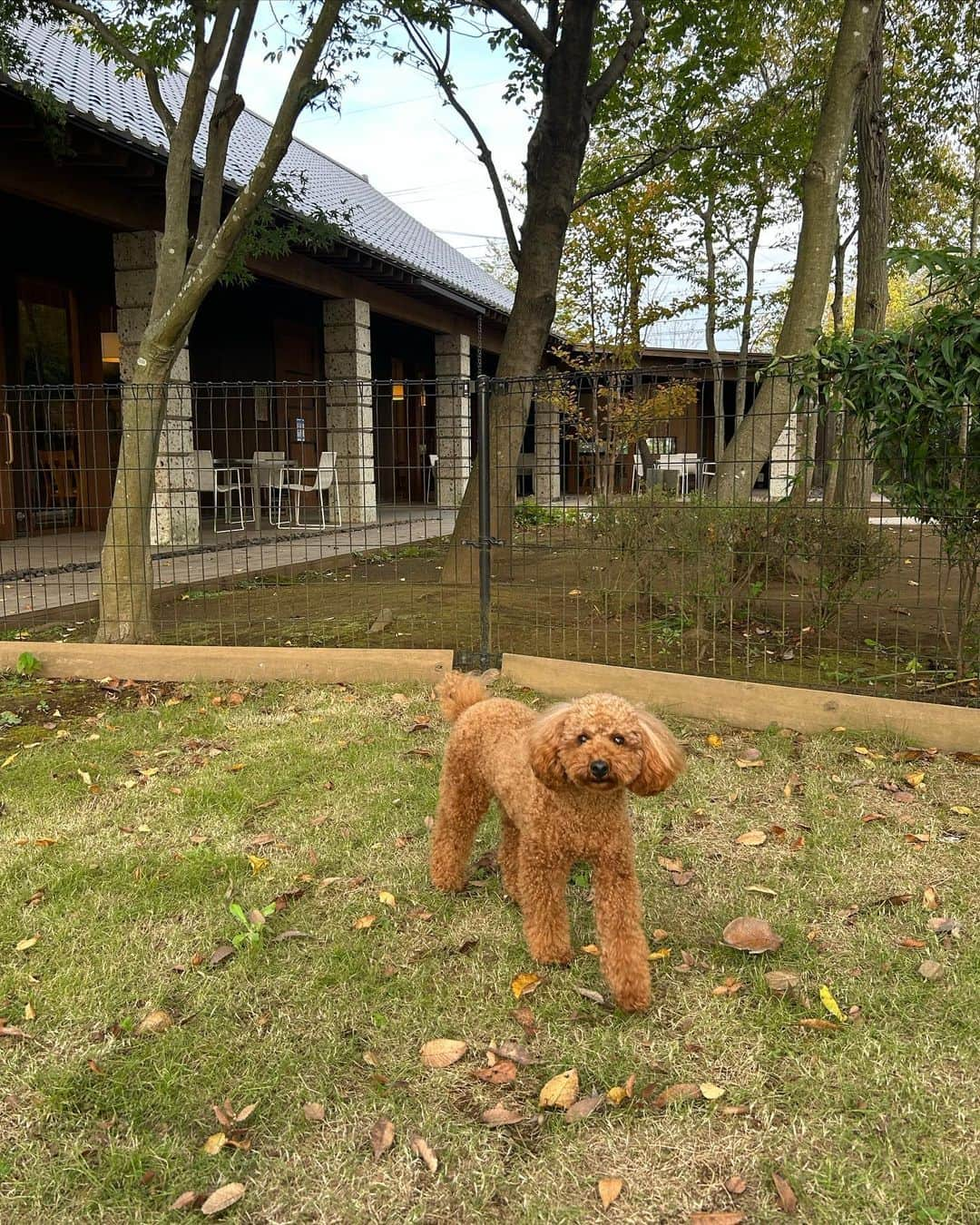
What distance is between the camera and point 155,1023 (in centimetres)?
189

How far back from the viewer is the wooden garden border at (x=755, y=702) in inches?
139

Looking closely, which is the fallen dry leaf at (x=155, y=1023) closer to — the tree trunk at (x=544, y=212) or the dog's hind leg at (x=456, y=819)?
the dog's hind leg at (x=456, y=819)

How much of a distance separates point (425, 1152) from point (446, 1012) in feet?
1.29

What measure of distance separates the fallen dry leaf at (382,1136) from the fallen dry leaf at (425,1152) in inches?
1.6

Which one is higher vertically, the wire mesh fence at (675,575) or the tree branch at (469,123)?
the tree branch at (469,123)

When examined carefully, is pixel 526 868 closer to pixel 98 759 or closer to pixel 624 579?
pixel 98 759

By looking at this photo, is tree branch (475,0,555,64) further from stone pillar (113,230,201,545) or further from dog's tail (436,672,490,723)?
dog's tail (436,672,490,723)

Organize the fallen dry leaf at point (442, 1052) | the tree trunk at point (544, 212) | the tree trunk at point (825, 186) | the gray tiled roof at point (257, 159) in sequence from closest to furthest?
the fallen dry leaf at point (442, 1052) < the tree trunk at point (825, 186) < the tree trunk at point (544, 212) < the gray tiled roof at point (257, 159)

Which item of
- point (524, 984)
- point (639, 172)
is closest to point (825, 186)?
point (639, 172)

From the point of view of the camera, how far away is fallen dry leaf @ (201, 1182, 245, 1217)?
143cm

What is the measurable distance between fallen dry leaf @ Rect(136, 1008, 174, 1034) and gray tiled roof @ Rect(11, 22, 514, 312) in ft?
20.7

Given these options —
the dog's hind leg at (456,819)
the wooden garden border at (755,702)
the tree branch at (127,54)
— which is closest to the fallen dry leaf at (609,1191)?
the dog's hind leg at (456,819)

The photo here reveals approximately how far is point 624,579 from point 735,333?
18840 mm

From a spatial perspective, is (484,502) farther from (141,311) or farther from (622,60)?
(141,311)
